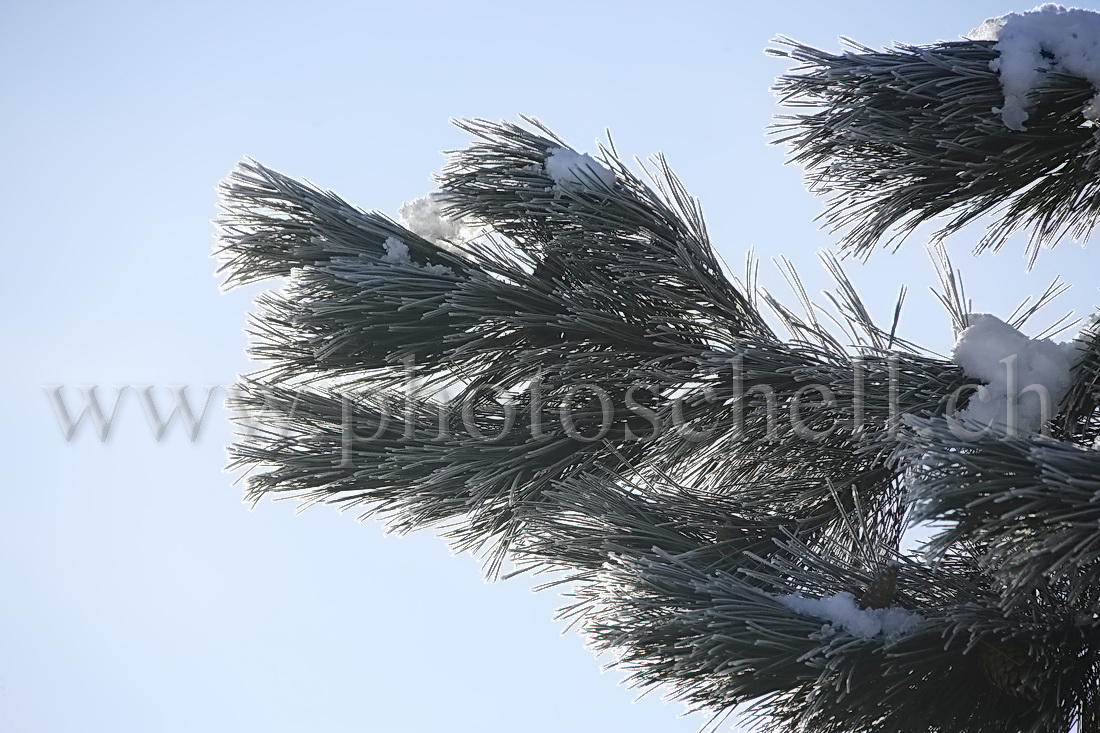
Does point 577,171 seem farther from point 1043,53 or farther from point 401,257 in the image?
point 1043,53

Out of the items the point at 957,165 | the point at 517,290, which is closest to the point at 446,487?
the point at 517,290

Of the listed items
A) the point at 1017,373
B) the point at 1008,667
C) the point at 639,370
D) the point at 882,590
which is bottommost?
the point at 1008,667

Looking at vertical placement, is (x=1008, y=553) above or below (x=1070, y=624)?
above

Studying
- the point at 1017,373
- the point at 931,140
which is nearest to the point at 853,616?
→ the point at 1017,373

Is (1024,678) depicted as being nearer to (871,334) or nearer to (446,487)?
(871,334)

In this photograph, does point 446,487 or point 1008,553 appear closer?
point 1008,553

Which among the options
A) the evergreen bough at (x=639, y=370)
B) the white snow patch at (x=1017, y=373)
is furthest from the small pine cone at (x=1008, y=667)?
the white snow patch at (x=1017, y=373)

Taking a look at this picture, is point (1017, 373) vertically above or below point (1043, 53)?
below

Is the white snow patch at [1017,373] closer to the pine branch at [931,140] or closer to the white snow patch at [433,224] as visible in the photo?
the pine branch at [931,140]
